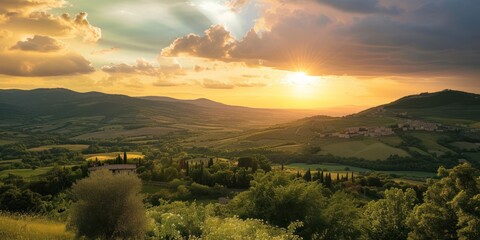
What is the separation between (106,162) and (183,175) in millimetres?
48554

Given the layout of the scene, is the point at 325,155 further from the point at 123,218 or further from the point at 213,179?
the point at 123,218

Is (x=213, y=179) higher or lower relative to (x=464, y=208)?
lower

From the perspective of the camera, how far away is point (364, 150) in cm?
17988

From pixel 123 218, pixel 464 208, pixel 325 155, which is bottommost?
pixel 325 155

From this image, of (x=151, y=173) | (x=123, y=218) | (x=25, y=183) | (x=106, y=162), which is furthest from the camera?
(x=106, y=162)

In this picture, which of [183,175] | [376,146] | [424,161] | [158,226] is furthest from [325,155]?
[158,226]

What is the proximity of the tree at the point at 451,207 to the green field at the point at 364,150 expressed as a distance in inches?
5069

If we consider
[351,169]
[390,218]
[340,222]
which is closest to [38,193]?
[390,218]

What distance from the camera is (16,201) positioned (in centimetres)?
7881

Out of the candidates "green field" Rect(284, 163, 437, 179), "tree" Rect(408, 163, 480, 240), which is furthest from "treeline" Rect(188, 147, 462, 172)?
"tree" Rect(408, 163, 480, 240)

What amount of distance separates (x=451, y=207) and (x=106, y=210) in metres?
33.1

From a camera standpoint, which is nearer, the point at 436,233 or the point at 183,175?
the point at 436,233

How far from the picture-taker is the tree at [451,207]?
37469 mm

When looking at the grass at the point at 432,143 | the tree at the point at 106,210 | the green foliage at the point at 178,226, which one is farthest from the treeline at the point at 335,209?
the grass at the point at 432,143
